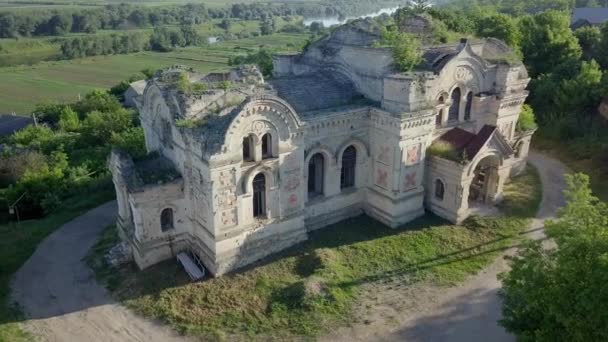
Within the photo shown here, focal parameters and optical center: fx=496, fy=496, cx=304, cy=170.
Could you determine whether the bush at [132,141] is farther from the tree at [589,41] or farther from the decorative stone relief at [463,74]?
the tree at [589,41]

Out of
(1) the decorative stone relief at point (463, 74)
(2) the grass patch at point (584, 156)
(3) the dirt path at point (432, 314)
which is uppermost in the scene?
(1) the decorative stone relief at point (463, 74)

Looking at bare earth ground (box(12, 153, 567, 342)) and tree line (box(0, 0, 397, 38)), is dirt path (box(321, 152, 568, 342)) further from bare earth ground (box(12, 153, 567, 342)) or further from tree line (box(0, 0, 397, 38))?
tree line (box(0, 0, 397, 38))

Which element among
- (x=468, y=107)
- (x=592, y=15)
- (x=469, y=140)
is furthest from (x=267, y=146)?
(x=592, y=15)

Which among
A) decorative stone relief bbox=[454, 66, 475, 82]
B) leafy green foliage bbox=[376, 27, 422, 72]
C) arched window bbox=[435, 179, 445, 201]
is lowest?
arched window bbox=[435, 179, 445, 201]

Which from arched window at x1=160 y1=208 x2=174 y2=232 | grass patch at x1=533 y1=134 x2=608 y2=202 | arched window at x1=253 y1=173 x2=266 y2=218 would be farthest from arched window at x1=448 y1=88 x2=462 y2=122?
arched window at x1=160 y1=208 x2=174 y2=232

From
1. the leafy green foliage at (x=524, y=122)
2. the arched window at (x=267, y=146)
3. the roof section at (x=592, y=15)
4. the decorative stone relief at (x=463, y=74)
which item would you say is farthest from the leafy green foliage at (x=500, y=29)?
the arched window at (x=267, y=146)
